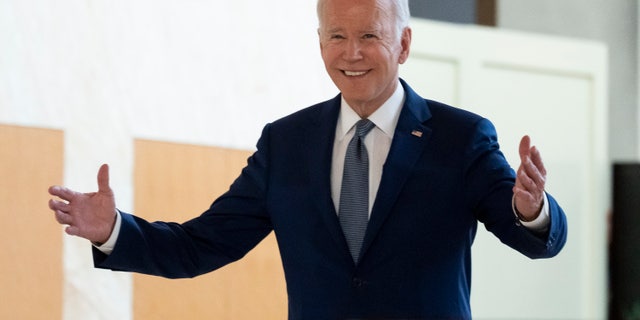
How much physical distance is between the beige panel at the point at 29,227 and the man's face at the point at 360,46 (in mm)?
1004

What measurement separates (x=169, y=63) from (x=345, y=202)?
119 cm

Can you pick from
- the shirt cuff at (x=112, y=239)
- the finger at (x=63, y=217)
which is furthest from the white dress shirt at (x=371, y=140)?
the finger at (x=63, y=217)

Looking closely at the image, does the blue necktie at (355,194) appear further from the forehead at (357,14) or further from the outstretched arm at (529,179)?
the outstretched arm at (529,179)

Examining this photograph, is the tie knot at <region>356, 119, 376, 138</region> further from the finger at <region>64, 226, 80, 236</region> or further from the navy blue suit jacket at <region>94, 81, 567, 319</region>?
the finger at <region>64, 226, 80, 236</region>

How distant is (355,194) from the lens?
6.88 ft

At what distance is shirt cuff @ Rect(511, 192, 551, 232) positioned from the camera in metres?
1.92

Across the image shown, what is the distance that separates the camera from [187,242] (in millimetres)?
2225

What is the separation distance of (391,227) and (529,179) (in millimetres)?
305

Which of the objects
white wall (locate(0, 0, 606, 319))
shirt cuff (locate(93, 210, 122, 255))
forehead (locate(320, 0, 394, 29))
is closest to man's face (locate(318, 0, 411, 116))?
forehead (locate(320, 0, 394, 29))

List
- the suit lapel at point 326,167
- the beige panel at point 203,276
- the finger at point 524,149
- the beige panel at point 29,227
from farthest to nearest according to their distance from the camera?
the beige panel at point 203,276 → the beige panel at point 29,227 → the suit lapel at point 326,167 → the finger at point 524,149

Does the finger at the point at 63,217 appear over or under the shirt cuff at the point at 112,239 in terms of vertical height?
over

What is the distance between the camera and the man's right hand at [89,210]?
2025mm

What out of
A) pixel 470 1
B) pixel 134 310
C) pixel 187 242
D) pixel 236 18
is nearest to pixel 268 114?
pixel 236 18

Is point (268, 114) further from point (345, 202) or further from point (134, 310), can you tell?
point (345, 202)
